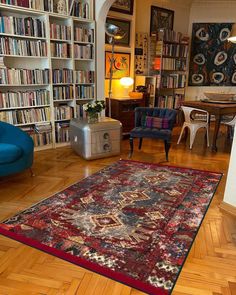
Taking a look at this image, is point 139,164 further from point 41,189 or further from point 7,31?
point 7,31

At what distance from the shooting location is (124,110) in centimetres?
487

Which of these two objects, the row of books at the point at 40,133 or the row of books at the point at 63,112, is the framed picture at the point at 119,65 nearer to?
the row of books at the point at 63,112

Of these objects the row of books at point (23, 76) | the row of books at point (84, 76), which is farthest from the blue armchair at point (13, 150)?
the row of books at point (84, 76)

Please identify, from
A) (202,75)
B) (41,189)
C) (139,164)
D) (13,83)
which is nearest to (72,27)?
(13,83)

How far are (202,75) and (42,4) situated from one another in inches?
162

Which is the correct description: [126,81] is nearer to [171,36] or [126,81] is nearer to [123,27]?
[123,27]

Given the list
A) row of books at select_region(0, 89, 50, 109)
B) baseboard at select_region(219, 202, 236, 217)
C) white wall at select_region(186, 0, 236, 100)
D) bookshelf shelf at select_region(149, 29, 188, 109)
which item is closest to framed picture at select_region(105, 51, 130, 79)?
bookshelf shelf at select_region(149, 29, 188, 109)

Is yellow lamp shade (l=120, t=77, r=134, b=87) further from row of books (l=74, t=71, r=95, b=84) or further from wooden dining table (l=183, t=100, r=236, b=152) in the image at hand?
wooden dining table (l=183, t=100, r=236, b=152)

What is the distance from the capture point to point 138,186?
294 centimetres

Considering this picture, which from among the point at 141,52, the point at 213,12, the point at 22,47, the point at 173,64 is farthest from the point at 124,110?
the point at 213,12

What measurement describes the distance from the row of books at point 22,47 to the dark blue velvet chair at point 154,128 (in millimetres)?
1695

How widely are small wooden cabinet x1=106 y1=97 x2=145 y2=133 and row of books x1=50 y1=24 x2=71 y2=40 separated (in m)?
1.33

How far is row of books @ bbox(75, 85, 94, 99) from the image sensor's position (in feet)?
14.6

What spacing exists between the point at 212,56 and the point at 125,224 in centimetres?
540
